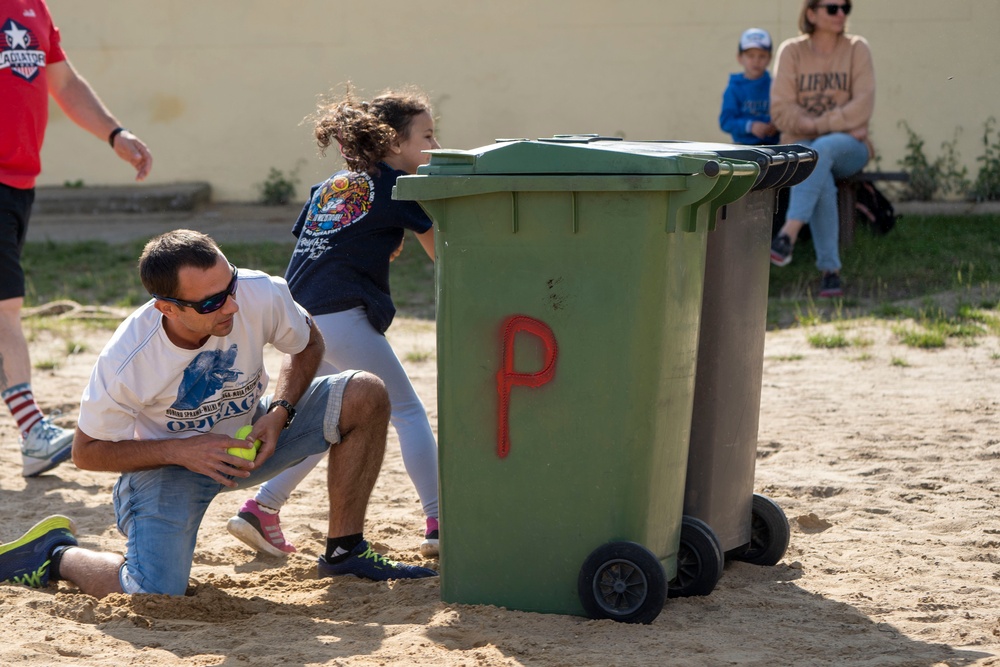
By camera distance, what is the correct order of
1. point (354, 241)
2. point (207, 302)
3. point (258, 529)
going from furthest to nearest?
point (258, 529)
point (354, 241)
point (207, 302)

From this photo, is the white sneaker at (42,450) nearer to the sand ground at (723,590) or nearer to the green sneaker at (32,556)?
the sand ground at (723,590)

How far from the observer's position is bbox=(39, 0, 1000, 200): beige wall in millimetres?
11016

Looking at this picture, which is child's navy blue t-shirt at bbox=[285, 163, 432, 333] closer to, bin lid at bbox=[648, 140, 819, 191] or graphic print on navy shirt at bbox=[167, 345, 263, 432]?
graphic print on navy shirt at bbox=[167, 345, 263, 432]

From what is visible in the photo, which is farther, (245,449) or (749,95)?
(749,95)

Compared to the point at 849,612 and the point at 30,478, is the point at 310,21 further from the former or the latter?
the point at 849,612

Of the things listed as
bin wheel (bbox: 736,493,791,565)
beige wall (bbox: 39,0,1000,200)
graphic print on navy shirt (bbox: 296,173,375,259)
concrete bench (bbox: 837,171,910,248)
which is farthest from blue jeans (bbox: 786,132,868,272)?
graphic print on navy shirt (bbox: 296,173,375,259)

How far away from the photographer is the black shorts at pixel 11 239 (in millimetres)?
5445

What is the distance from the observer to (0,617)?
138 inches

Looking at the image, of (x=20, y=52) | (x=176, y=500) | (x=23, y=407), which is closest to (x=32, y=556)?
(x=176, y=500)

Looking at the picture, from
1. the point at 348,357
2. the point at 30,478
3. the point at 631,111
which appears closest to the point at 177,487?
the point at 348,357

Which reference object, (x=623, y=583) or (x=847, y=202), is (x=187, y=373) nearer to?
(x=623, y=583)

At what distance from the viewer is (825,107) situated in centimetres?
870

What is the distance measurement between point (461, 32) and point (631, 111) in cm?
179

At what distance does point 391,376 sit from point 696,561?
126 centimetres
